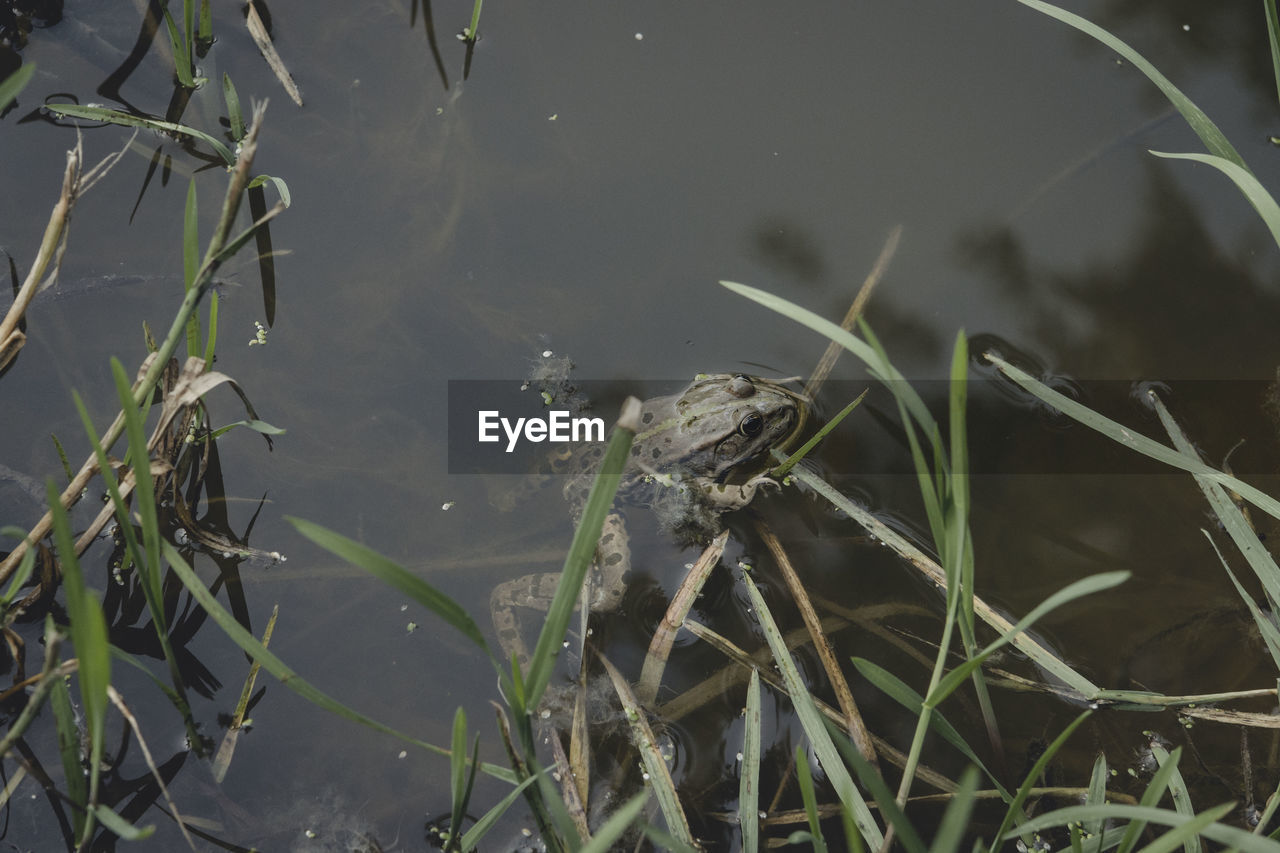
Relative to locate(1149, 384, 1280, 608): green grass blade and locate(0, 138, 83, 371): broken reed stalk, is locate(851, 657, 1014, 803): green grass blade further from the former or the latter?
locate(0, 138, 83, 371): broken reed stalk

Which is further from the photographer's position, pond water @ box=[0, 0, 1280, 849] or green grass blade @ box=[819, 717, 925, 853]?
pond water @ box=[0, 0, 1280, 849]

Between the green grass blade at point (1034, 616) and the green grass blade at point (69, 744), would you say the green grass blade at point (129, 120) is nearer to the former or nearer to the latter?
the green grass blade at point (69, 744)

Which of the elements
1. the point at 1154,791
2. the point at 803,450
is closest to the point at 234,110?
the point at 803,450

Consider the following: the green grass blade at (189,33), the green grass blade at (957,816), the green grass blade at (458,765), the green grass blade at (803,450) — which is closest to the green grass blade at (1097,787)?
the green grass blade at (957,816)

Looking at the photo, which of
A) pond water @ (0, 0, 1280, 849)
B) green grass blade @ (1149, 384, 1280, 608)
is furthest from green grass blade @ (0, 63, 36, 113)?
green grass blade @ (1149, 384, 1280, 608)

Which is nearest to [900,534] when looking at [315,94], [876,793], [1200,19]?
[876,793]

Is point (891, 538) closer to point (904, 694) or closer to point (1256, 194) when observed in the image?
point (904, 694)

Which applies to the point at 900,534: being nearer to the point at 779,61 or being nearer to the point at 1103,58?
the point at 779,61
